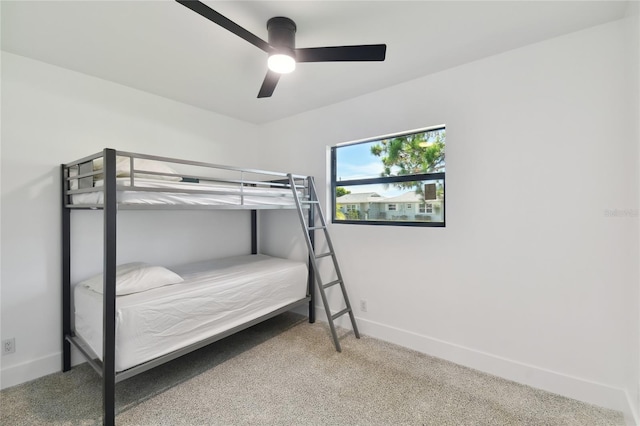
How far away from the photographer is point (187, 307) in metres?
2.07

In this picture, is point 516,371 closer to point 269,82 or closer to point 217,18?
point 269,82

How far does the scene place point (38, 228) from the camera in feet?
7.24

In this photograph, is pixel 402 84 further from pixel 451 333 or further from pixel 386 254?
pixel 451 333

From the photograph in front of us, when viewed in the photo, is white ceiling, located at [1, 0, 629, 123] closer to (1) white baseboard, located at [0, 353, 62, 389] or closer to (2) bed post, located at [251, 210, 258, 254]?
(2) bed post, located at [251, 210, 258, 254]

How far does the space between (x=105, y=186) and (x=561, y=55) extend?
302 cm

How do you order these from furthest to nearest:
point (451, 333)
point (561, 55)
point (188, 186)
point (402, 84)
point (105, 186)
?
point (402, 84) → point (451, 333) → point (188, 186) → point (561, 55) → point (105, 186)

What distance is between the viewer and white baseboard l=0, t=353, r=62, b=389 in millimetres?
2065

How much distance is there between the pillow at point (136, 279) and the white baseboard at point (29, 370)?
2.08 ft

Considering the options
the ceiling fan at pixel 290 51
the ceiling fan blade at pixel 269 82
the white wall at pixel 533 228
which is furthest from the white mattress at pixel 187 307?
the ceiling fan at pixel 290 51

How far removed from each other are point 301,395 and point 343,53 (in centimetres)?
220

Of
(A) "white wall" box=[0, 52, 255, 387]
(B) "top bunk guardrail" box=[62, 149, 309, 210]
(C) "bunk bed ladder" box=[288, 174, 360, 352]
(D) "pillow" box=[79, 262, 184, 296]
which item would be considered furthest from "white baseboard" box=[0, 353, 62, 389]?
(C) "bunk bed ladder" box=[288, 174, 360, 352]

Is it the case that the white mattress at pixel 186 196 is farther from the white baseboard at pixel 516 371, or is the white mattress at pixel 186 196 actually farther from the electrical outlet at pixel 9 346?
the white baseboard at pixel 516 371

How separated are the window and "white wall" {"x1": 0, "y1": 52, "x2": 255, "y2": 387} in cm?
188

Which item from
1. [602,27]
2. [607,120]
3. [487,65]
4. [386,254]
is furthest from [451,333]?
[602,27]
